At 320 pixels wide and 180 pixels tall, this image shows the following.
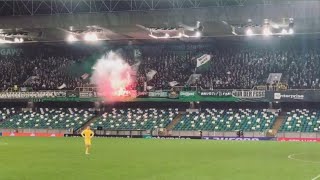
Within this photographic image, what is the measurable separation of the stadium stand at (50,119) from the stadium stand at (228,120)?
12.9m

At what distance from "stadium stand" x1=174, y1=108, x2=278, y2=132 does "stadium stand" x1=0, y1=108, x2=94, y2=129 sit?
42.4 ft

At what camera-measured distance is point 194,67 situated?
67188 mm

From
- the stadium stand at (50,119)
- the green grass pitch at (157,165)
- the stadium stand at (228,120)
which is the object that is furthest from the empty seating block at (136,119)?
the green grass pitch at (157,165)

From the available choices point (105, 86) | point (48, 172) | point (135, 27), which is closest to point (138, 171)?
point (48, 172)

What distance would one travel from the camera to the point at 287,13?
47.0 m

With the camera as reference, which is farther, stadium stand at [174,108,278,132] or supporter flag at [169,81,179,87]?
supporter flag at [169,81,179,87]

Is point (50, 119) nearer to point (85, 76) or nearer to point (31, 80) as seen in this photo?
point (85, 76)

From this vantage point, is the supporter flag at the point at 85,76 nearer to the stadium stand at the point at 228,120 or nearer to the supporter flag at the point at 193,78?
the supporter flag at the point at 193,78

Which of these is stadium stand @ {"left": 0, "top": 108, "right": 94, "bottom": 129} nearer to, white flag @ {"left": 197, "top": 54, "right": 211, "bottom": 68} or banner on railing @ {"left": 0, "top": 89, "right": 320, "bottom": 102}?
banner on railing @ {"left": 0, "top": 89, "right": 320, "bottom": 102}

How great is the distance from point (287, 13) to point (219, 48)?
20841 mm

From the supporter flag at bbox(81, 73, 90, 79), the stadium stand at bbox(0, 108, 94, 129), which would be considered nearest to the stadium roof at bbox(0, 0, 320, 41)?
the supporter flag at bbox(81, 73, 90, 79)

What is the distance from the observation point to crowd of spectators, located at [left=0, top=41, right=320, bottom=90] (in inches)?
2450

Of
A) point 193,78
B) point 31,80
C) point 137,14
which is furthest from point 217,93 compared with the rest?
point 31,80

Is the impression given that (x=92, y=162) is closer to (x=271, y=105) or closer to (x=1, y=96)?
(x=271, y=105)
